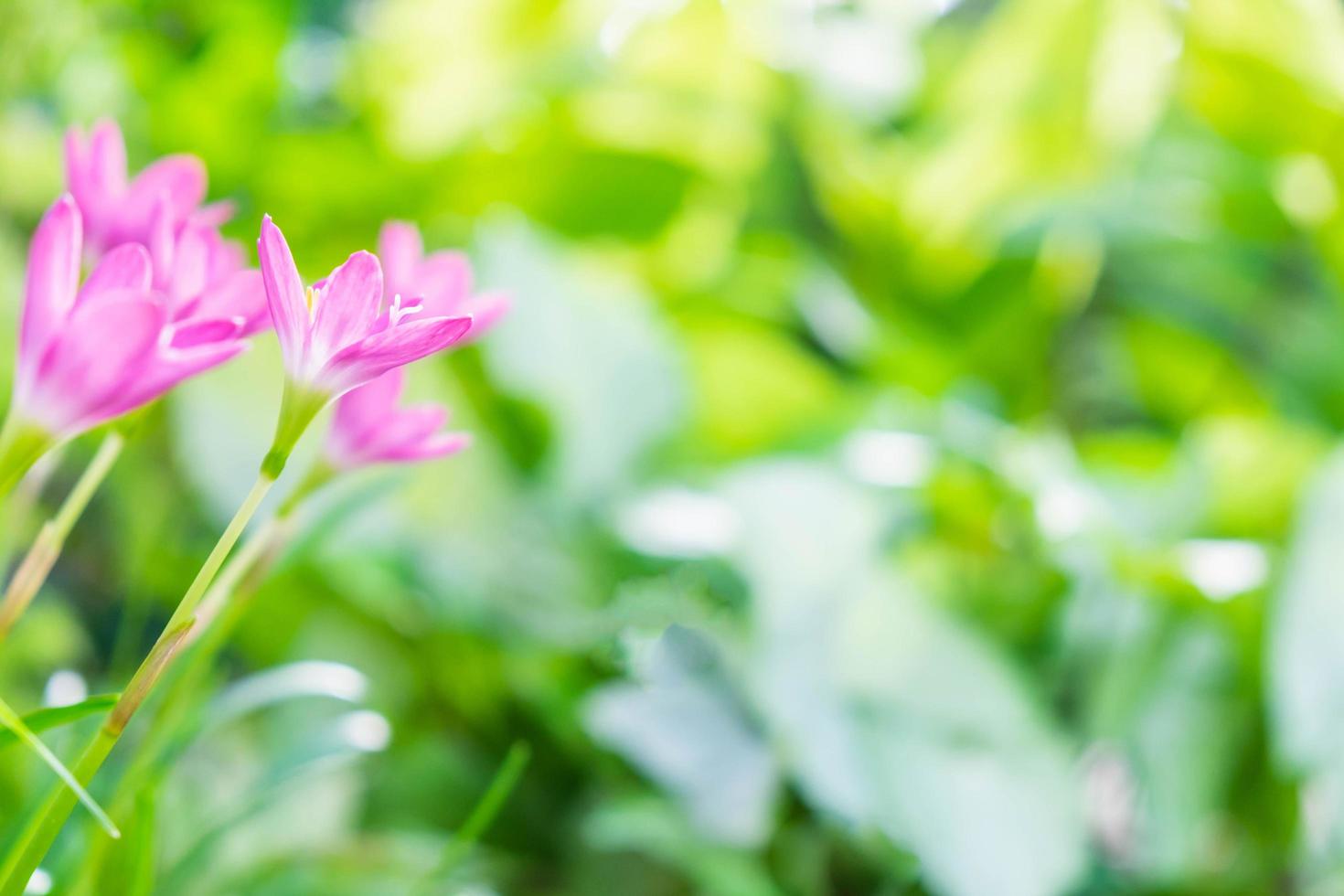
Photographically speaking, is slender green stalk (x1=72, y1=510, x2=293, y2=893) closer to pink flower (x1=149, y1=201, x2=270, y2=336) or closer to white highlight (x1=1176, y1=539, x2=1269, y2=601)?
pink flower (x1=149, y1=201, x2=270, y2=336)

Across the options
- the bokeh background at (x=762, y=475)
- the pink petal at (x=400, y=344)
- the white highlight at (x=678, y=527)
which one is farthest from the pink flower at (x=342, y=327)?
the white highlight at (x=678, y=527)

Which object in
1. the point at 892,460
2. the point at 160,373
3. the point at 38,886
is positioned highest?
the point at 892,460

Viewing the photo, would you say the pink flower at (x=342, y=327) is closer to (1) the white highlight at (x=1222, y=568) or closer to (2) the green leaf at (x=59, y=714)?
Answer: (2) the green leaf at (x=59, y=714)

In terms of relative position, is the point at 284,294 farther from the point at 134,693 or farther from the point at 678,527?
the point at 678,527

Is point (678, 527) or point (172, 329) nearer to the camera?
point (172, 329)

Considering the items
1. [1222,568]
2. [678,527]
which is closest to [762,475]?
[678,527]

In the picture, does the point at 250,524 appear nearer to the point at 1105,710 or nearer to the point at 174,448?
the point at 174,448

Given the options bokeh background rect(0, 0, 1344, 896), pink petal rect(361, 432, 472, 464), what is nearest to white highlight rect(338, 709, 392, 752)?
bokeh background rect(0, 0, 1344, 896)
